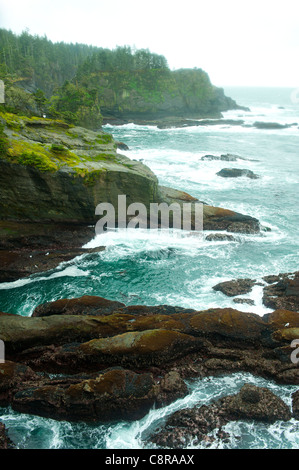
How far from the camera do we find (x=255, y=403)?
42.1ft

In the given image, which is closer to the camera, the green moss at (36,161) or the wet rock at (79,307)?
the wet rock at (79,307)

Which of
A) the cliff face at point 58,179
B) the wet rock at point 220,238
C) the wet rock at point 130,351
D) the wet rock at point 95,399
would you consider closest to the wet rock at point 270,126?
the cliff face at point 58,179

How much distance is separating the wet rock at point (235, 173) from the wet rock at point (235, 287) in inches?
1025

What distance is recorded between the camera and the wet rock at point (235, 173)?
45719 mm

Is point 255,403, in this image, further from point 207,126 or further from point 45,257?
point 207,126

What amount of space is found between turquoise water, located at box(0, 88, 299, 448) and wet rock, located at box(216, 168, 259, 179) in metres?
1.02

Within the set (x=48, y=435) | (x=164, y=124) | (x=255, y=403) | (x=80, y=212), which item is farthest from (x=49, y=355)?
(x=164, y=124)

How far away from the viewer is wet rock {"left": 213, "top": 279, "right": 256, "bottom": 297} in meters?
21.1

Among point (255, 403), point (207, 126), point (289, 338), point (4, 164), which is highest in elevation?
point (207, 126)

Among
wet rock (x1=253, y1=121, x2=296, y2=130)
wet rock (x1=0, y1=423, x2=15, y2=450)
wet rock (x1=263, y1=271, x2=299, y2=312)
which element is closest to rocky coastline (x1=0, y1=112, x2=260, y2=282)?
wet rock (x1=263, y1=271, x2=299, y2=312)

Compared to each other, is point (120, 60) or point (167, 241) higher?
point (120, 60)

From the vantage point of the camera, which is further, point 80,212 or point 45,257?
point 80,212

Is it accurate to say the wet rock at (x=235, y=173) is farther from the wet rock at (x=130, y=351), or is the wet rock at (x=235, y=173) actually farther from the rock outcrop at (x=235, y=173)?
the wet rock at (x=130, y=351)
